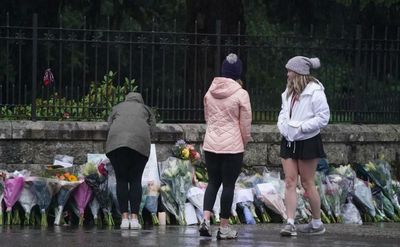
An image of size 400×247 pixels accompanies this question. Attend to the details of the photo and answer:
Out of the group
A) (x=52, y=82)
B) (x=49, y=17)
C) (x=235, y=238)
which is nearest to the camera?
(x=235, y=238)

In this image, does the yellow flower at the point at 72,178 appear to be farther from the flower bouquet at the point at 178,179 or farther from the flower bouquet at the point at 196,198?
the flower bouquet at the point at 196,198

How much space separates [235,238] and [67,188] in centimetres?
216

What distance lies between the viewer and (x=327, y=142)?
13898 mm

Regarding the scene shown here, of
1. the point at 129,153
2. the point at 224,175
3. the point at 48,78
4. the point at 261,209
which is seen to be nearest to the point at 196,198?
the point at 261,209

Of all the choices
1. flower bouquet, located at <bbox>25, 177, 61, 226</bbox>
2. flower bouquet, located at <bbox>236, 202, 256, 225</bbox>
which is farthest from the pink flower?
flower bouquet, located at <bbox>236, 202, 256, 225</bbox>

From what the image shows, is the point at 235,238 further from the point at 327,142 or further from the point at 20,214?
the point at 327,142

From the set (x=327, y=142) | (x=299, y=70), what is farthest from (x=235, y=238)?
(x=327, y=142)

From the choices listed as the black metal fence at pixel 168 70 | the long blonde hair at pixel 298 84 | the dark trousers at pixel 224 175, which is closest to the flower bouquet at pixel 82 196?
the black metal fence at pixel 168 70

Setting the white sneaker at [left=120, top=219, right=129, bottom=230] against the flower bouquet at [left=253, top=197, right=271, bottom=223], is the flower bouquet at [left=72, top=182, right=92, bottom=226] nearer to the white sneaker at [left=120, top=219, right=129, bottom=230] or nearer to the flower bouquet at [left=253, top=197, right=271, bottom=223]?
the white sneaker at [left=120, top=219, right=129, bottom=230]

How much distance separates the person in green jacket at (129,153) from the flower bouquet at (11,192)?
1.01 metres

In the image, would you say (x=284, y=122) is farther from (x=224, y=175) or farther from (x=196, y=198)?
(x=196, y=198)

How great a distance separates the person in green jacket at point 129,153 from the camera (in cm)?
1145

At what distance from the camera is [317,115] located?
1084cm

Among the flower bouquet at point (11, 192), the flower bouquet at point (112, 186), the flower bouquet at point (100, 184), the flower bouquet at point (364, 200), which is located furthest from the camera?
the flower bouquet at point (364, 200)
